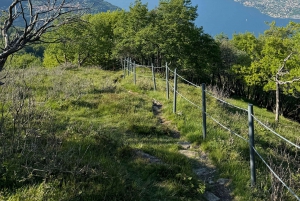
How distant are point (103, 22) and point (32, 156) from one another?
41.3 metres

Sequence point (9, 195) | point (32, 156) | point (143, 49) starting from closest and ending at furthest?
1. point (9, 195)
2. point (32, 156)
3. point (143, 49)

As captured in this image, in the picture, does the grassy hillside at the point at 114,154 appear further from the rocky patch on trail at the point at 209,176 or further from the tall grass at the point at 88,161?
the rocky patch on trail at the point at 209,176

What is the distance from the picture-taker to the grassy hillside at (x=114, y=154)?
412 cm

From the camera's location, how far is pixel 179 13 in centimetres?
3288

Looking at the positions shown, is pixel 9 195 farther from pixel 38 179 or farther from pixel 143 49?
pixel 143 49

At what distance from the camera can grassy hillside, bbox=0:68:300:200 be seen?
4.12 metres

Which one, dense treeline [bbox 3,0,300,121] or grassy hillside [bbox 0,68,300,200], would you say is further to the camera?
dense treeline [bbox 3,0,300,121]

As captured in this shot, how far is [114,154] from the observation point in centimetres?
598

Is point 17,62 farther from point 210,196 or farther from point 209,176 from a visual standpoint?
point 210,196

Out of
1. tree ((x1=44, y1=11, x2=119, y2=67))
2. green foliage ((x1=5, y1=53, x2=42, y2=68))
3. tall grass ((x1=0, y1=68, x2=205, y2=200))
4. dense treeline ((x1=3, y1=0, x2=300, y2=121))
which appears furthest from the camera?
tree ((x1=44, y1=11, x2=119, y2=67))

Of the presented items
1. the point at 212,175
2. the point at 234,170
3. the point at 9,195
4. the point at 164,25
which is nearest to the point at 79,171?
the point at 9,195

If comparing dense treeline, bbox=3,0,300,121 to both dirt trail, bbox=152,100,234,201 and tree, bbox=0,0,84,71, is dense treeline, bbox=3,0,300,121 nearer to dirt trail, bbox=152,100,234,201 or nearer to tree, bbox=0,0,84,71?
dirt trail, bbox=152,100,234,201

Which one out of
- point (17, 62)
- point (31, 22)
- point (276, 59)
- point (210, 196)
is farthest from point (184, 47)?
point (31, 22)

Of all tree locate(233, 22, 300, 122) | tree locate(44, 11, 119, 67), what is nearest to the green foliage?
tree locate(44, 11, 119, 67)
